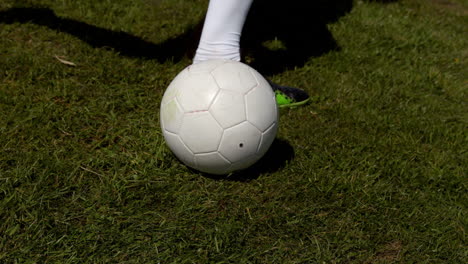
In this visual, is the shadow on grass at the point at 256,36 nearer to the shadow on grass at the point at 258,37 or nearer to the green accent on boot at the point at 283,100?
the shadow on grass at the point at 258,37

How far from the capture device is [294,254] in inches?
83.7

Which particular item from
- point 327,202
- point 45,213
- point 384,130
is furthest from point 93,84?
point 384,130

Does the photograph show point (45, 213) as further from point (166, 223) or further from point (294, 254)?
point (294, 254)

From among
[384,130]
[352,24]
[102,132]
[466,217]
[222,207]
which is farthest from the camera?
[352,24]

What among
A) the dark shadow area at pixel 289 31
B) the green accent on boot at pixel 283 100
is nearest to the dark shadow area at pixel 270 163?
the green accent on boot at pixel 283 100

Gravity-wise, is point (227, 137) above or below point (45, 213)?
above

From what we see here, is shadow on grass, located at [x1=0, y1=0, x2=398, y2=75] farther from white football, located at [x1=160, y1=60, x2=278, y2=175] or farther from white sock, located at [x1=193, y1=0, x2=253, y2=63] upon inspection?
white football, located at [x1=160, y1=60, x2=278, y2=175]

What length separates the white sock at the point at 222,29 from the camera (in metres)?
2.82

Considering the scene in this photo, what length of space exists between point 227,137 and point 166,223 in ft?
1.78

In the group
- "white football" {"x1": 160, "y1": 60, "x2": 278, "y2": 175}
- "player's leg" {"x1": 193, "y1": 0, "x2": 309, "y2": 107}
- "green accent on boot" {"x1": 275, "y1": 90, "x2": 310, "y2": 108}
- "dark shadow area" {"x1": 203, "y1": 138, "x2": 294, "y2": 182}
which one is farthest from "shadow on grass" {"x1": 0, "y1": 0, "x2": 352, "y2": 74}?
"white football" {"x1": 160, "y1": 60, "x2": 278, "y2": 175}

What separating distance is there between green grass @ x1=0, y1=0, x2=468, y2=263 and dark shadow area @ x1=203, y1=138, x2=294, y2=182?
0.5 inches

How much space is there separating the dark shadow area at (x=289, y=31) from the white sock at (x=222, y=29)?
708 millimetres

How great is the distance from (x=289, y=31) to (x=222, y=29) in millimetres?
1620

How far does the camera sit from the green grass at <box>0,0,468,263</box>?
2117 millimetres
